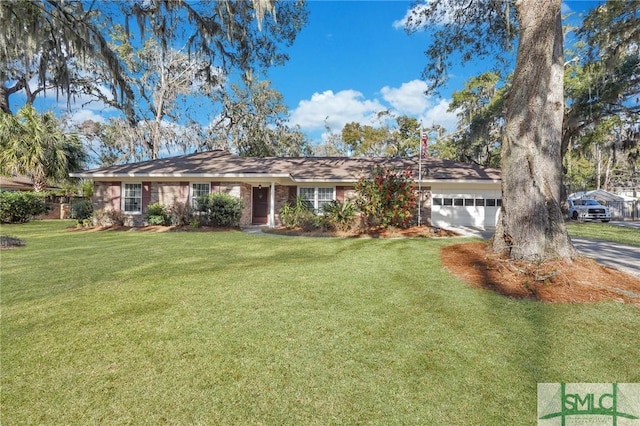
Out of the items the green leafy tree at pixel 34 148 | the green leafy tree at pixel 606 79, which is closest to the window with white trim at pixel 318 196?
the green leafy tree at pixel 606 79

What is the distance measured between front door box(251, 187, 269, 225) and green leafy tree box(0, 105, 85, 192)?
10.9 m

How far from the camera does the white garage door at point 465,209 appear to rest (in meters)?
14.8

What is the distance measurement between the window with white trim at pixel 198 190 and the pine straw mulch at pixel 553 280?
38.9 feet

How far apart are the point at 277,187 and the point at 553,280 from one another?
12253mm

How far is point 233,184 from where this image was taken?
1450cm

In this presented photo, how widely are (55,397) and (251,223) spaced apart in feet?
44.7

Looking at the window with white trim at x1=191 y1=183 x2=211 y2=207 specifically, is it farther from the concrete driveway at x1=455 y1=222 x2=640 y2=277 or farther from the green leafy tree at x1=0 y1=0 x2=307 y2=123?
the concrete driveway at x1=455 y1=222 x2=640 y2=277

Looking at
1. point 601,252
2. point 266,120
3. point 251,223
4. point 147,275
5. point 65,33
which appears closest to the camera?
point 147,275

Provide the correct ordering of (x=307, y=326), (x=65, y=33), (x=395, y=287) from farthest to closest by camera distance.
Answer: (x=65, y=33)
(x=395, y=287)
(x=307, y=326)

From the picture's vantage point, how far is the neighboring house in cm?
1426

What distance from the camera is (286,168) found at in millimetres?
15734

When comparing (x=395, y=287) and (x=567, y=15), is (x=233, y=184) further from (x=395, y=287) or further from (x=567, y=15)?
(x=567, y=15)

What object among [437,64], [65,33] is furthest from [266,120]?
[65,33]

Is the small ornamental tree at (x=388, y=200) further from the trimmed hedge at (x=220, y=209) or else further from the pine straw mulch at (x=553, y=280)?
the pine straw mulch at (x=553, y=280)
